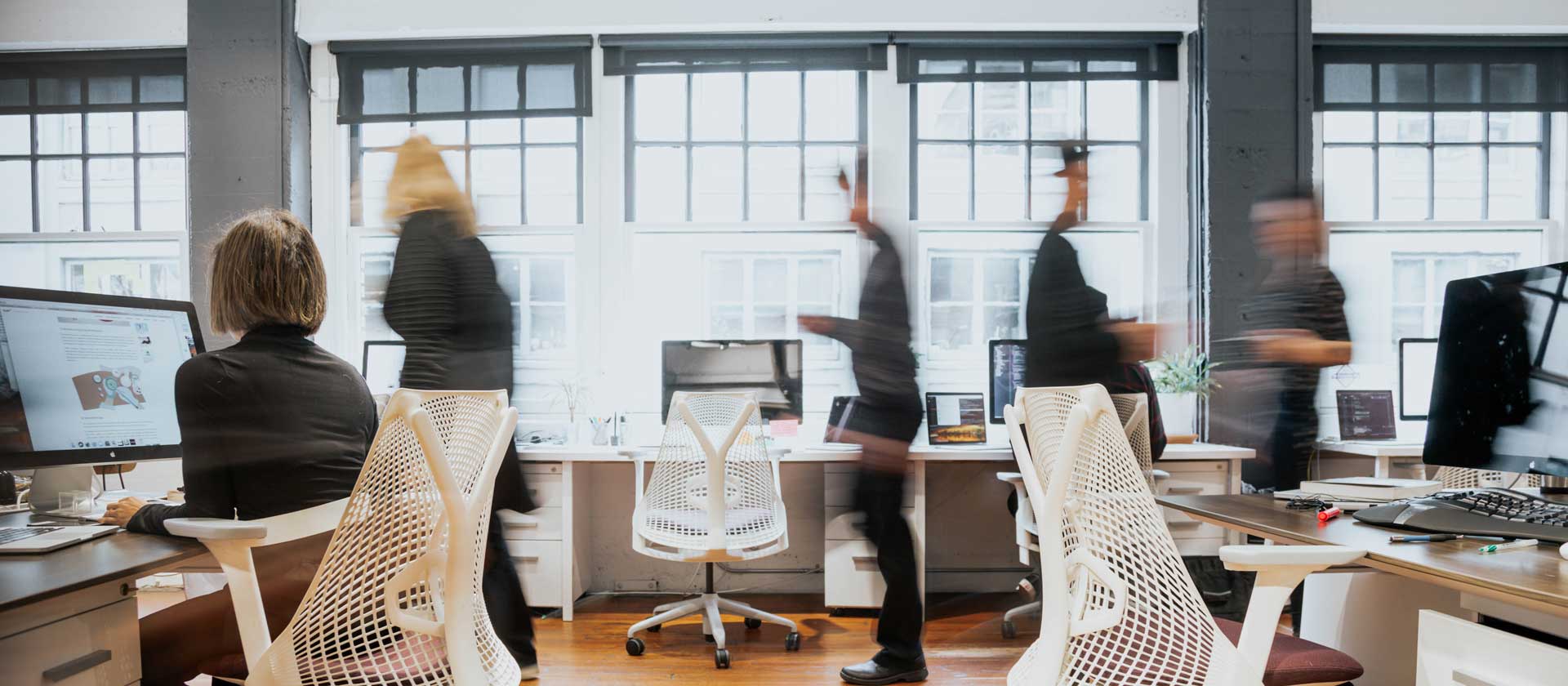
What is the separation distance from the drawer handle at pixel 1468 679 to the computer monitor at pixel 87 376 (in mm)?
2220


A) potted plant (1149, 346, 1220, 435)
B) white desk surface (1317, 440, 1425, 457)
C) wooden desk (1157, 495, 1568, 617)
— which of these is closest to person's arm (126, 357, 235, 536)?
wooden desk (1157, 495, 1568, 617)

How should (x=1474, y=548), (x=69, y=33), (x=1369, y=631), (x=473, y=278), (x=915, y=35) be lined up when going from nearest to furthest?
1. (x=1474, y=548)
2. (x=1369, y=631)
3. (x=473, y=278)
4. (x=69, y=33)
5. (x=915, y=35)

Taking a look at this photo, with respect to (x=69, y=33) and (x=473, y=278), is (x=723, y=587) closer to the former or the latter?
(x=473, y=278)

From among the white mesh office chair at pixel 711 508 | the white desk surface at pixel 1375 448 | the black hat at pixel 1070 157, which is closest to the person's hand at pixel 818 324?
the white mesh office chair at pixel 711 508

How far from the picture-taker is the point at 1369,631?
5.51ft

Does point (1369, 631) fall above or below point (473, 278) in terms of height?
below

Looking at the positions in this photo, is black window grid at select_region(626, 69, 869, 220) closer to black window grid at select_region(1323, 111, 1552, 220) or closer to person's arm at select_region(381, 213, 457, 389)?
person's arm at select_region(381, 213, 457, 389)

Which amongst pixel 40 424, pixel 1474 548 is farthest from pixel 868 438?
pixel 40 424

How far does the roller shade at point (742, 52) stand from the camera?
3.80 m

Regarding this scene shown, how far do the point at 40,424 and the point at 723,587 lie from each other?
Result: 8.70 ft

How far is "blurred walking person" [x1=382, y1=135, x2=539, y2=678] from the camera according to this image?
205cm

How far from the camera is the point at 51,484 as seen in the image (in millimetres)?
1629

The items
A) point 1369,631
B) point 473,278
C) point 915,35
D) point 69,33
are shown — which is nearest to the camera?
point 1369,631

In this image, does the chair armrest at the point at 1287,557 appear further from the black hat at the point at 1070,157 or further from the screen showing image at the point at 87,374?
the screen showing image at the point at 87,374
